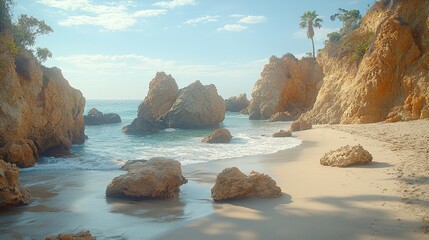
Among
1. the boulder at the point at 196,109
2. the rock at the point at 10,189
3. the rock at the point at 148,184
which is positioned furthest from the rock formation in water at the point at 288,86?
the rock at the point at 10,189

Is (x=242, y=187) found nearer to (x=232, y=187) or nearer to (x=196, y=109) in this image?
(x=232, y=187)

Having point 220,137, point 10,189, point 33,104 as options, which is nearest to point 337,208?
point 10,189

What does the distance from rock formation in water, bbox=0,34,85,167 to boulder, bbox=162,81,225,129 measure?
14.8m

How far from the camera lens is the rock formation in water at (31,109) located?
14.0 metres

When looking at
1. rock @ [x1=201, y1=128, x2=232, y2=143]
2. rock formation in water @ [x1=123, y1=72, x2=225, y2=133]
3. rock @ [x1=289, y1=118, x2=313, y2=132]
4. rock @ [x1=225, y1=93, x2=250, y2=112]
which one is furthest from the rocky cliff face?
rock @ [x1=225, y1=93, x2=250, y2=112]

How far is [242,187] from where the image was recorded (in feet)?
23.9

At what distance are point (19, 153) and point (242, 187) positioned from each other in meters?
10.5

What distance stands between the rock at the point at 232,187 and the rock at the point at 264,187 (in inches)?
5.6

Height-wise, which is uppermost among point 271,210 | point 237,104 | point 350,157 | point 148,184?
point 237,104

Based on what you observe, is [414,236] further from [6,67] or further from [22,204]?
[6,67]

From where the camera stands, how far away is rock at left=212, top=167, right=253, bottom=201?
23.9ft

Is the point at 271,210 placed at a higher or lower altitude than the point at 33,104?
lower

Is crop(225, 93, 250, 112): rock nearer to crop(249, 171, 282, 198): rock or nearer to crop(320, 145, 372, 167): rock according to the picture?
crop(320, 145, 372, 167): rock

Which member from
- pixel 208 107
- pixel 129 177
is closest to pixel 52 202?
pixel 129 177
